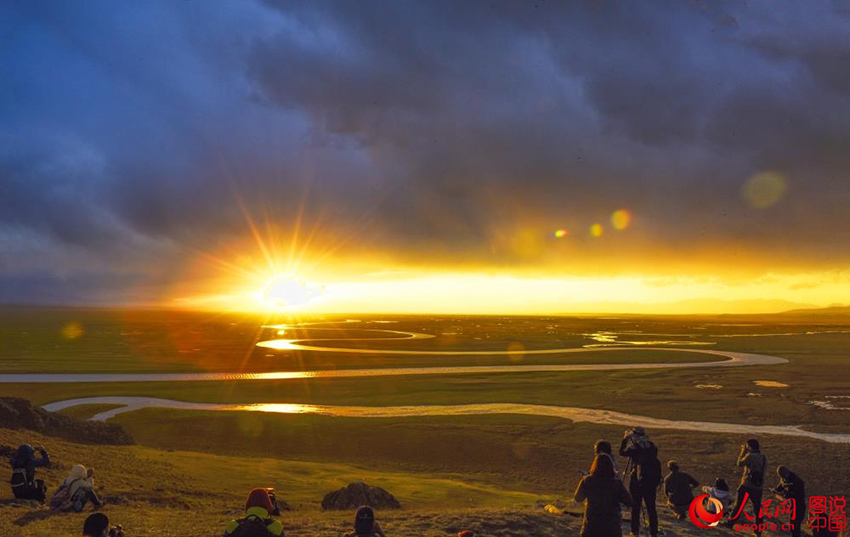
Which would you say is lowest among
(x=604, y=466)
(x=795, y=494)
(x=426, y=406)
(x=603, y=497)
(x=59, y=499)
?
(x=426, y=406)

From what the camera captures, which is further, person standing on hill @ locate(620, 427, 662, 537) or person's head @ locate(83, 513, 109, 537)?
person standing on hill @ locate(620, 427, 662, 537)

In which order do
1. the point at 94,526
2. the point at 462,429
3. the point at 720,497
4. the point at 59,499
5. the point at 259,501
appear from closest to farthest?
the point at 94,526, the point at 259,501, the point at 59,499, the point at 720,497, the point at 462,429

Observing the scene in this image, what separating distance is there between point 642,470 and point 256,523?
7.84 m

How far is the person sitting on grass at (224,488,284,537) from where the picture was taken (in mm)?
8500

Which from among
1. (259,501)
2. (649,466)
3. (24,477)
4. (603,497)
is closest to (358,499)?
→ (24,477)

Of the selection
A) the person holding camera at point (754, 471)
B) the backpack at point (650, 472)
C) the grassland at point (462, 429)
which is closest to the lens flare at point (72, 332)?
the grassland at point (462, 429)

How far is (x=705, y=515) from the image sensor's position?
1425cm

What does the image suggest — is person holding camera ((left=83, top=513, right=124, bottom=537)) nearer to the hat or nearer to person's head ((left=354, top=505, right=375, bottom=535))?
the hat

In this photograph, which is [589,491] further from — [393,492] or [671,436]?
[671,436]

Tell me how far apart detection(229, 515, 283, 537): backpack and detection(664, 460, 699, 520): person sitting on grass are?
420 inches

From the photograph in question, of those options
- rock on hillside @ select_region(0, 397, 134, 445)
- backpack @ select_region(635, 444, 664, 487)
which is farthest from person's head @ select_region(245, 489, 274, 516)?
rock on hillside @ select_region(0, 397, 134, 445)

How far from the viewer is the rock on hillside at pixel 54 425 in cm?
2488

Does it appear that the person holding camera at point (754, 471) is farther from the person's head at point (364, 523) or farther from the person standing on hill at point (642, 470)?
the person's head at point (364, 523)

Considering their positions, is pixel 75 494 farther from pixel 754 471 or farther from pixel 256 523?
pixel 754 471
